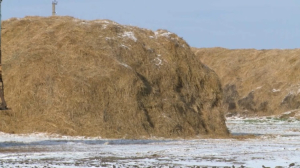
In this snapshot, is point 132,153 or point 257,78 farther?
point 257,78

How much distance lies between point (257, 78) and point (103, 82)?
61.6 m

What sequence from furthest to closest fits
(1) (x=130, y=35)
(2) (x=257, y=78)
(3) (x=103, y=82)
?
(2) (x=257, y=78) < (1) (x=130, y=35) < (3) (x=103, y=82)

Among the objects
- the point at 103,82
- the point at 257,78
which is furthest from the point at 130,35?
the point at 257,78

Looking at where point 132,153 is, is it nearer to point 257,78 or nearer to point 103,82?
point 103,82

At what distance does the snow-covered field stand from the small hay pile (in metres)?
1.74

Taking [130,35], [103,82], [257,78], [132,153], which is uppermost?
[257,78]

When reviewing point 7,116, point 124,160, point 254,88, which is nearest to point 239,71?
point 254,88

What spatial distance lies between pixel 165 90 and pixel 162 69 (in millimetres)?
1253

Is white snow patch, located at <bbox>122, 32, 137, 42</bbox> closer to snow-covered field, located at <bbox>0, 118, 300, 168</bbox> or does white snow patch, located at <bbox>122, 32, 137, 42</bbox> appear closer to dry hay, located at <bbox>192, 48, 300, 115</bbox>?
snow-covered field, located at <bbox>0, 118, 300, 168</bbox>

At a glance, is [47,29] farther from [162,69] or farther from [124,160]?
[124,160]

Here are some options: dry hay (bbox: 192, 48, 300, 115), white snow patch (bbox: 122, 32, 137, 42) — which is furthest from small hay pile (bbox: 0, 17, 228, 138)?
dry hay (bbox: 192, 48, 300, 115)

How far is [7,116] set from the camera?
33.8 metres

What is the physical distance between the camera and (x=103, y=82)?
35.1m

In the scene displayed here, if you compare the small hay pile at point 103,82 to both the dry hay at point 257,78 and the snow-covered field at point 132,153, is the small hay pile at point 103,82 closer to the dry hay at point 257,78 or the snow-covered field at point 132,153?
the snow-covered field at point 132,153
